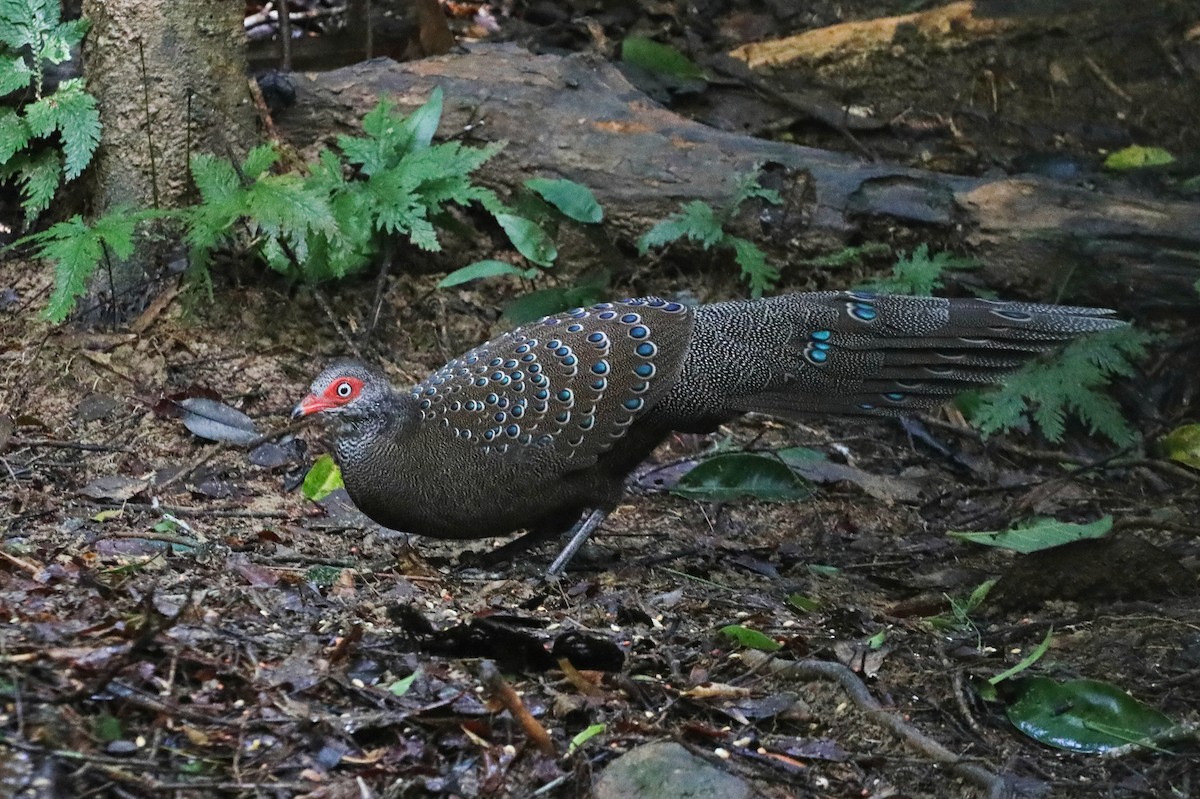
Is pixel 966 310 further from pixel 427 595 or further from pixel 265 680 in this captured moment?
pixel 265 680

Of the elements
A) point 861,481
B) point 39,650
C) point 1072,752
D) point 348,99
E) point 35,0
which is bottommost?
point 861,481

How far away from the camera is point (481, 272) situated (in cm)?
684

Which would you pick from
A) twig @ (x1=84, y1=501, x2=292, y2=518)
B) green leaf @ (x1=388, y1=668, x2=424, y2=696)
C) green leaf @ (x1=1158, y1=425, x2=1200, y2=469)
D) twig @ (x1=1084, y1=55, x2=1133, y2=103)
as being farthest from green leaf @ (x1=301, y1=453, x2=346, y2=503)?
twig @ (x1=1084, y1=55, x2=1133, y2=103)

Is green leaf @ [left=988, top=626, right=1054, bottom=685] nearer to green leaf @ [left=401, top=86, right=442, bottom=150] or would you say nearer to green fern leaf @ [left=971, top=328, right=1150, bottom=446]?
green fern leaf @ [left=971, top=328, right=1150, bottom=446]

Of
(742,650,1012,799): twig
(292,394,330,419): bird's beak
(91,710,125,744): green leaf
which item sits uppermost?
(91,710,125,744): green leaf

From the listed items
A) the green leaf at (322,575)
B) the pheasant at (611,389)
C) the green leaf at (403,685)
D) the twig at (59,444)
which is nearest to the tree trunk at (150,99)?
the twig at (59,444)

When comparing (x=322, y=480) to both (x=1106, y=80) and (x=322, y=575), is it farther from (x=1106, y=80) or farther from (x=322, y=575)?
(x=1106, y=80)

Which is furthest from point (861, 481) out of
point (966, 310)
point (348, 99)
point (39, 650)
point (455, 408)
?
point (39, 650)

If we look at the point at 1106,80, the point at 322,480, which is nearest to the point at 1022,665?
the point at 322,480

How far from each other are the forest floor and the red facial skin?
1.56 ft

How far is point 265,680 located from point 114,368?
9.87ft

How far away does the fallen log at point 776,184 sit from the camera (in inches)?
262

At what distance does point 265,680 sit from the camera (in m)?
3.40

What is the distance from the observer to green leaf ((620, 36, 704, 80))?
Result: 28.1ft
